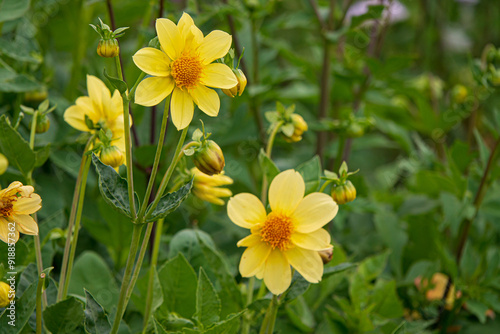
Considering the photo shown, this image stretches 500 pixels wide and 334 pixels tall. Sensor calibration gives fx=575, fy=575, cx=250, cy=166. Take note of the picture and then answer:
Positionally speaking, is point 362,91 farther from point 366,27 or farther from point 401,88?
point 366,27

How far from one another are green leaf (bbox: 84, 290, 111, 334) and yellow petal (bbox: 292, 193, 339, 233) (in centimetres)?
22

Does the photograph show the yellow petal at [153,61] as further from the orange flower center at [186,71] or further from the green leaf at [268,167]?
the green leaf at [268,167]

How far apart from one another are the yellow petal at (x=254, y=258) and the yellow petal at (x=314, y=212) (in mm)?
42

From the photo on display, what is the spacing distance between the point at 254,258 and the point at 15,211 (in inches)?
9.5

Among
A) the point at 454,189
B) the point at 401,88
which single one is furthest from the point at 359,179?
the point at 401,88

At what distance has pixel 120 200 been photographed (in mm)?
573

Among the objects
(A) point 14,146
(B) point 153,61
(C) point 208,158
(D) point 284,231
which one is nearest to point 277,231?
(D) point 284,231

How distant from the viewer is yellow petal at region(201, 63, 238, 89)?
0.56 m

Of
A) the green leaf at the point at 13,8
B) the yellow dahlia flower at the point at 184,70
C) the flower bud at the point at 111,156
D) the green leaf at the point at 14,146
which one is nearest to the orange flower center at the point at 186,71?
the yellow dahlia flower at the point at 184,70

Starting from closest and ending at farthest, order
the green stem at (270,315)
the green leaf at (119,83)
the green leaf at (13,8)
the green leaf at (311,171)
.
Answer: the green leaf at (119,83) < the green stem at (270,315) < the green leaf at (311,171) < the green leaf at (13,8)

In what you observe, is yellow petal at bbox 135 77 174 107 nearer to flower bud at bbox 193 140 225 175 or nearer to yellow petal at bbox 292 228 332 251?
flower bud at bbox 193 140 225 175

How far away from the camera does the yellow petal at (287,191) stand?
0.61m

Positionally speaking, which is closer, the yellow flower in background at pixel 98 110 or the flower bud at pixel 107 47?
the flower bud at pixel 107 47

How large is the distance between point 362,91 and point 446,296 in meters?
0.46
